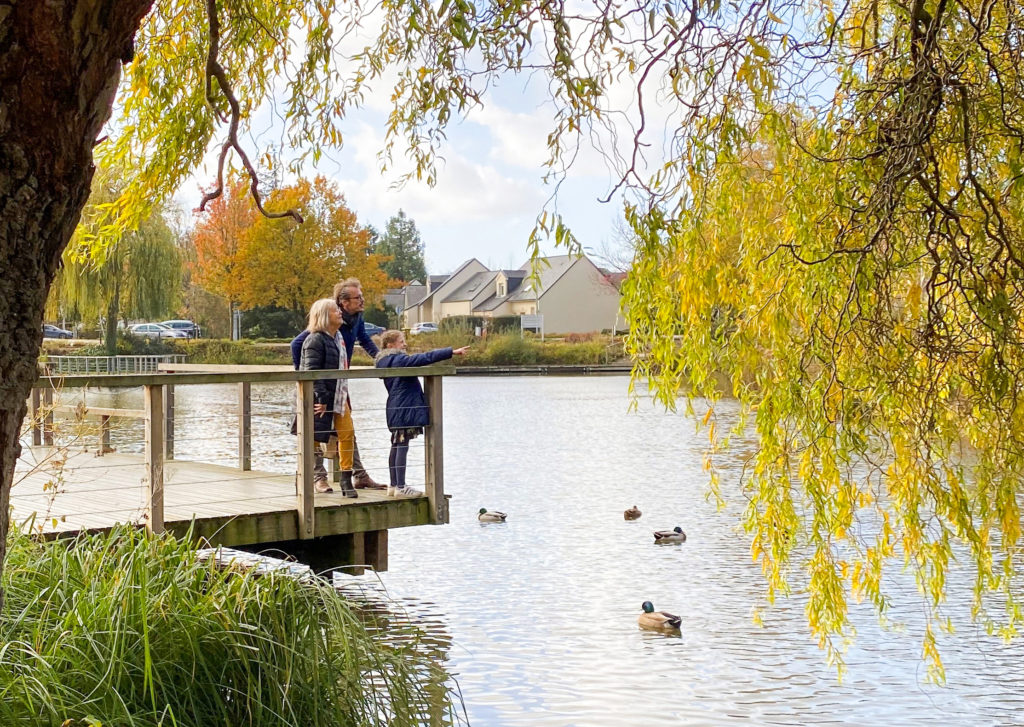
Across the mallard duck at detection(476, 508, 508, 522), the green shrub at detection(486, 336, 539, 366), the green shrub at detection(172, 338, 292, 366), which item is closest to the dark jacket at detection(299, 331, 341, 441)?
the mallard duck at detection(476, 508, 508, 522)

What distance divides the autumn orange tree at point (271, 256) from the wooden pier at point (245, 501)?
45489 millimetres

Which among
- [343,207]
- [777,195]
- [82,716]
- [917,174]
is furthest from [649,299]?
[343,207]

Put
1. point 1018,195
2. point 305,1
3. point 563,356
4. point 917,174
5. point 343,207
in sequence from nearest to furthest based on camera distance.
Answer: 1. point 917,174
2. point 1018,195
3. point 305,1
4. point 563,356
5. point 343,207

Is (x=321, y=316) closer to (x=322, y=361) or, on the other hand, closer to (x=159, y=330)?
(x=322, y=361)

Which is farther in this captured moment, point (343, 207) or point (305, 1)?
point (343, 207)

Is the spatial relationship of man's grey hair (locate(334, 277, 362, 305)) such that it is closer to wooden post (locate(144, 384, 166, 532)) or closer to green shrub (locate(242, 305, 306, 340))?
wooden post (locate(144, 384, 166, 532))

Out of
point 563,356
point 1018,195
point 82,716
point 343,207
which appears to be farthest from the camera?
point 343,207

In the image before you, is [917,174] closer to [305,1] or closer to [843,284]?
[843,284]

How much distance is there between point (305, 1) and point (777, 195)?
2553mm

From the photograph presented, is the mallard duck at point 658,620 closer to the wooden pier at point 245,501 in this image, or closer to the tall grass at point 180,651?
the wooden pier at point 245,501

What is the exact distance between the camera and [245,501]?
7953 mm

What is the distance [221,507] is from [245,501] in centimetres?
30

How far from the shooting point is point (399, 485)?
856 cm

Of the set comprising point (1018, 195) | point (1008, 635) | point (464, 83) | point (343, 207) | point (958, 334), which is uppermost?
point (343, 207)
